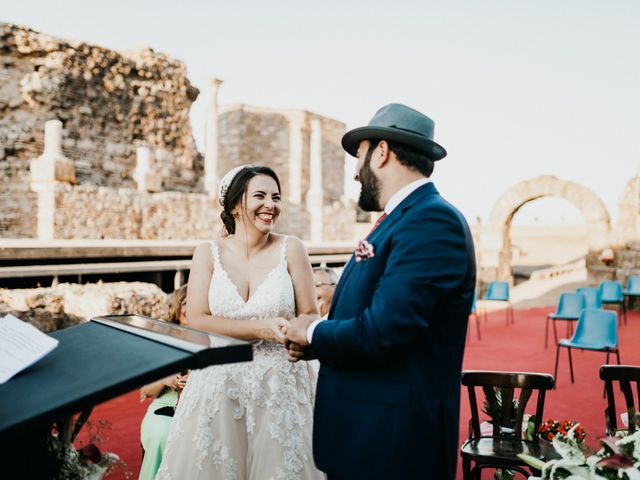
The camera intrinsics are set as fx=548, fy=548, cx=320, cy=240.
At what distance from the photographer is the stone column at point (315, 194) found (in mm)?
27922

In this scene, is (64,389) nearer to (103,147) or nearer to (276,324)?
(276,324)

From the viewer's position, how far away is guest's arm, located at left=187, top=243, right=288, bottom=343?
2.26 meters

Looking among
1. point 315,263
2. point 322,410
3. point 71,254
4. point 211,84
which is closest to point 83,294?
point 71,254

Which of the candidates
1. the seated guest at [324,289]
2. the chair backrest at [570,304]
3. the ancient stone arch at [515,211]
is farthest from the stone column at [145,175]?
the seated guest at [324,289]

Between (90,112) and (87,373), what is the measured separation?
60.1 ft

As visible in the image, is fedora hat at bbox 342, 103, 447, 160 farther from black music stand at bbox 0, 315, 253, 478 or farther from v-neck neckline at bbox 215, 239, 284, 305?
v-neck neckline at bbox 215, 239, 284, 305

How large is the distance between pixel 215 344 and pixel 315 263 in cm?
1107

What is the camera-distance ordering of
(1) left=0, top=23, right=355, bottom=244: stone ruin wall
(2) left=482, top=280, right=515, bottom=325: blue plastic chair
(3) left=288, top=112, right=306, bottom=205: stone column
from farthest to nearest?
(3) left=288, top=112, right=306, bottom=205: stone column < (1) left=0, top=23, right=355, bottom=244: stone ruin wall < (2) left=482, top=280, right=515, bottom=325: blue plastic chair

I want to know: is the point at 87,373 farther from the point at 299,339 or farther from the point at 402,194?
the point at 402,194

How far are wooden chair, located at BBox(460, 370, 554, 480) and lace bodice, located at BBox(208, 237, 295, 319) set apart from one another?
1.09 metres

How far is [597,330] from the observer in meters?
6.06

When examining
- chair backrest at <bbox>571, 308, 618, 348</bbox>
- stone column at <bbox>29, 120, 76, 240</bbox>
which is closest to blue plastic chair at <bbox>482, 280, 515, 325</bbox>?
chair backrest at <bbox>571, 308, 618, 348</bbox>

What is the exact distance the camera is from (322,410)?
174 cm

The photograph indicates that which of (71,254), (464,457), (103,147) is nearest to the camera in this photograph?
(464,457)
